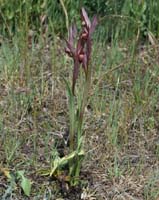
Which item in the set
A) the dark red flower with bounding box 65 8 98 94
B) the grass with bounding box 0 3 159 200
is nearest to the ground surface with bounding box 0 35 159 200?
the grass with bounding box 0 3 159 200

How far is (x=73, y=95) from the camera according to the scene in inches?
85.9

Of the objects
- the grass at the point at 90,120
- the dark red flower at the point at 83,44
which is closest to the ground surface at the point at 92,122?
the grass at the point at 90,120

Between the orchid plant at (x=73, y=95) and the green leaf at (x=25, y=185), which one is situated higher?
the orchid plant at (x=73, y=95)

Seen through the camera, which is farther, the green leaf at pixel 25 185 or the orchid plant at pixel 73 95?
the green leaf at pixel 25 185

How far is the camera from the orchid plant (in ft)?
6.91

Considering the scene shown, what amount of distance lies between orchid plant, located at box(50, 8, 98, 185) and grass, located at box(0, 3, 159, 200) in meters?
0.07

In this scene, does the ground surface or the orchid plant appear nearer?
the orchid plant

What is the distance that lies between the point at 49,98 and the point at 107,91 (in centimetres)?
30

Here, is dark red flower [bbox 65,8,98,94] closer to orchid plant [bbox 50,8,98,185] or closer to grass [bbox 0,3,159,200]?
orchid plant [bbox 50,8,98,185]

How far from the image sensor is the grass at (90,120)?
236 cm

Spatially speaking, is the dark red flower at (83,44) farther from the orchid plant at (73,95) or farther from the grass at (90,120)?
the grass at (90,120)

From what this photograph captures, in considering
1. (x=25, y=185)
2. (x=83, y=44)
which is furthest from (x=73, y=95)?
(x=25, y=185)

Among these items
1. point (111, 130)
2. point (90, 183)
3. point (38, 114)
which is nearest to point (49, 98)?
point (38, 114)

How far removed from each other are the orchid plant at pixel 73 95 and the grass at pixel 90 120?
0.07 meters
